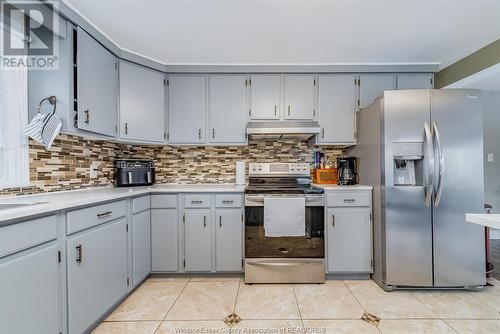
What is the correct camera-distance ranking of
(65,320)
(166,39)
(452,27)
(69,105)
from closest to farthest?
1. (65,320)
2. (69,105)
3. (452,27)
4. (166,39)

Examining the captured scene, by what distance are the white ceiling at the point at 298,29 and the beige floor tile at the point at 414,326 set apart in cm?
228

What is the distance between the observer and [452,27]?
1.95m

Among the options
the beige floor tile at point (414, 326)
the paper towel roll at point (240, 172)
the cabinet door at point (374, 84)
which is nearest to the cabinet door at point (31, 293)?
the paper towel roll at point (240, 172)

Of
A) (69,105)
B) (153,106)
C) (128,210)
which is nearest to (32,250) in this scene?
(128,210)

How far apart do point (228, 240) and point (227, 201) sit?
392mm

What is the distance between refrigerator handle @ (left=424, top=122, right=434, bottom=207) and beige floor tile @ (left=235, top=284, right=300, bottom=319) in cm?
148

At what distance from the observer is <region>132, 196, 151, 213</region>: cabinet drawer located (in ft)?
6.87

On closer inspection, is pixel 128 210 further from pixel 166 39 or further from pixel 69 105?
pixel 166 39

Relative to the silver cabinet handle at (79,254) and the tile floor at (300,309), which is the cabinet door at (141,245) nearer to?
the tile floor at (300,309)

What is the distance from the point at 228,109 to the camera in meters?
2.69

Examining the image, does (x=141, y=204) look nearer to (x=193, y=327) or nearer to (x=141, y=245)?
(x=141, y=245)

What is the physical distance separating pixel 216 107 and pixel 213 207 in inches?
44.4

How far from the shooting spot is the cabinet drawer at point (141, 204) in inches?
82.4

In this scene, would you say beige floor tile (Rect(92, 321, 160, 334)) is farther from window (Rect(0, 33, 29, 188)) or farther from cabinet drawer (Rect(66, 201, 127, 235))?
window (Rect(0, 33, 29, 188))
